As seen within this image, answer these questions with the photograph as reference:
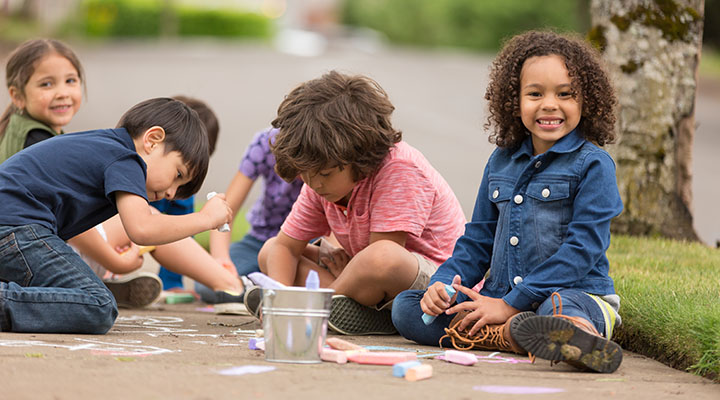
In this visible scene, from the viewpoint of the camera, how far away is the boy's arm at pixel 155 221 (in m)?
3.36

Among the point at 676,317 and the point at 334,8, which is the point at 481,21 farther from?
the point at 676,317

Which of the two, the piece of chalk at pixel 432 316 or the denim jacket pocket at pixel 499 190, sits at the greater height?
the denim jacket pocket at pixel 499 190

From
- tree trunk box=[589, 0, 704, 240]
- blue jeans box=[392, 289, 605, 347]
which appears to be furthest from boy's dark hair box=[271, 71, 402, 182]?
tree trunk box=[589, 0, 704, 240]

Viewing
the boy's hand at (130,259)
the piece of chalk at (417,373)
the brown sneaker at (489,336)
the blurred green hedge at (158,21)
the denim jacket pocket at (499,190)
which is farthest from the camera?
the blurred green hedge at (158,21)

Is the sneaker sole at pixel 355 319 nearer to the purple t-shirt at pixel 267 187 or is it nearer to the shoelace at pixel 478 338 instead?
the shoelace at pixel 478 338

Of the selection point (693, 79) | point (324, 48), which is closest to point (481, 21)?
point (324, 48)

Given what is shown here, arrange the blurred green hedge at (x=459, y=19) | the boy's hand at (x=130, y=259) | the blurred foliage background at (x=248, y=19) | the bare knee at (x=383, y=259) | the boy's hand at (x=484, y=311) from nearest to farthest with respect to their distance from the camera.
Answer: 1. the boy's hand at (x=484, y=311)
2. the bare knee at (x=383, y=259)
3. the boy's hand at (x=130, y=259)
4. the blurred foliage background at (x=248, y=19)
5. the blurred green hedge at (x=459, y=19)

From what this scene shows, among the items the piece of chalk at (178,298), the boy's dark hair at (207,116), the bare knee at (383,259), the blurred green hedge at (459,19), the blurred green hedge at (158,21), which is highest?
the blurred green hedge at (459,19)

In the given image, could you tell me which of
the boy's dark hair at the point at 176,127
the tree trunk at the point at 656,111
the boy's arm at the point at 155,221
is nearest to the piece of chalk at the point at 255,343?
the boy's arm at the point at 155,221

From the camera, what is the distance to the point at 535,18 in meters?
34.9

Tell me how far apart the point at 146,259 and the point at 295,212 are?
1.57m

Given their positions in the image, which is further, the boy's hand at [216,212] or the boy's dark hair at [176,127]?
the boy's dark hair at [176,127]

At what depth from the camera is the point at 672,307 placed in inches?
129

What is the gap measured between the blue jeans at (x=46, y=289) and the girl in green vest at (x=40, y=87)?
1212 millimetres
